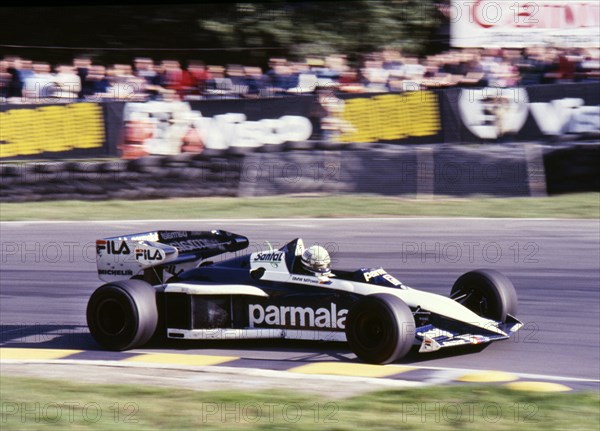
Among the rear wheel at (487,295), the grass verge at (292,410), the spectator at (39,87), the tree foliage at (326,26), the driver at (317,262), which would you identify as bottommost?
the grass verge at (292,410)

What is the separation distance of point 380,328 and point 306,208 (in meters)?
6.66

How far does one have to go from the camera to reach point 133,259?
7.91m

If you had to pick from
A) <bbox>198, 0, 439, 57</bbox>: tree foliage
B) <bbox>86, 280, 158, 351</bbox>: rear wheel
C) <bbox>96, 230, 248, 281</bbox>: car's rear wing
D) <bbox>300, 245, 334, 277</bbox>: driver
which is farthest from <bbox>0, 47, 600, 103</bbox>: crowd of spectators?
<bbox>86, 280, 158, 351</bbox>: rear wheel

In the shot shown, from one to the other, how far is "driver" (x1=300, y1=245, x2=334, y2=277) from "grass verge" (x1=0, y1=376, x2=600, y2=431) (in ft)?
5.04

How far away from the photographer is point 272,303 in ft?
24.4

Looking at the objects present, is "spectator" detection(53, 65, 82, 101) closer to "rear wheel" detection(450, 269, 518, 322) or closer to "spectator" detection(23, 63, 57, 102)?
"spectator" detection(23, 63, 57, 102)

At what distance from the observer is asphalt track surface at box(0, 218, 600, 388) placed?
7234 millimetres

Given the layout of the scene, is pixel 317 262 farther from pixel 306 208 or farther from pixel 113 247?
pixel 306 208

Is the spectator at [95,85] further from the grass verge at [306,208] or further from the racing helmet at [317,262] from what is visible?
the racing helmet at [317,262]

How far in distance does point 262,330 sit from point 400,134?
7.06 meters

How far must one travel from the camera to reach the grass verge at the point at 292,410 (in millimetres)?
5254

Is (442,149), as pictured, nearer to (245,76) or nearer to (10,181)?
(245,76)

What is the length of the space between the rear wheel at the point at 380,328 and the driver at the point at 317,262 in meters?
0.58

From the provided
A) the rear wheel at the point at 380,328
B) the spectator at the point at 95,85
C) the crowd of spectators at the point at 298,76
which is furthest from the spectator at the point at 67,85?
the rear wheel at the point at 380,328
